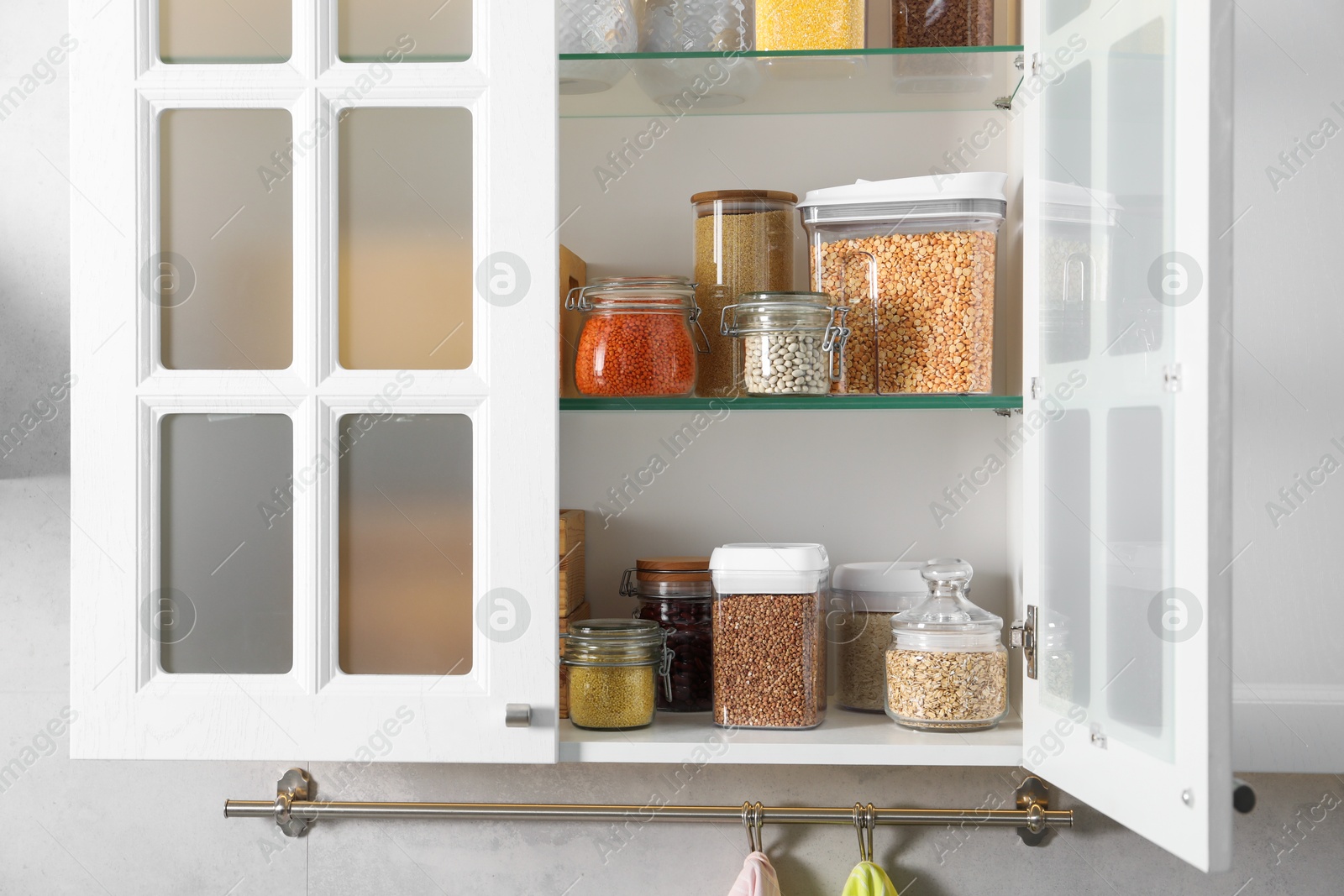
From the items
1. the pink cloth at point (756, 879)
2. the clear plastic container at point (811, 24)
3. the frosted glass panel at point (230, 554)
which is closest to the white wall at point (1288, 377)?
the clear plastic container at point (811, 24)

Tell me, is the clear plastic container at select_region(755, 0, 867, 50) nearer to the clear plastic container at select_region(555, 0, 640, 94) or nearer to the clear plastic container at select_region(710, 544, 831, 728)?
the clear plastic container at select_region(555, 0, 640, 94)

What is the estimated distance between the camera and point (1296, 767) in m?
0.98

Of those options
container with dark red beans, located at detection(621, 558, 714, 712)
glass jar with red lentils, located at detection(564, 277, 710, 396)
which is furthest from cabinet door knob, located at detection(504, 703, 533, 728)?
glass jar with red lentils, located at detection(564, 277, 710, 396)

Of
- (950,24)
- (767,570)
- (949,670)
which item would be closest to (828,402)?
(767,570)

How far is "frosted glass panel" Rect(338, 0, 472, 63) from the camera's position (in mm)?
884

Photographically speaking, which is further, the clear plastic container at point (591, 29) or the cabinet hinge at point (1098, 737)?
the clear plastic container at point (591, 29)

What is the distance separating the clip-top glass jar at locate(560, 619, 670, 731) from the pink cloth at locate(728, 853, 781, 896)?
0.21m

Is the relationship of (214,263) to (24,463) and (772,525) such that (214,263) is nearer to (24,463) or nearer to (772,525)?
(24,463)

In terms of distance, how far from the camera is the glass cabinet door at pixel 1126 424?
0.62 m

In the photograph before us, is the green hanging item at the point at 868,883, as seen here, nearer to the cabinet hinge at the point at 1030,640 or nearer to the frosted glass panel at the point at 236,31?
the cabinet hinge at the point at 1030,640

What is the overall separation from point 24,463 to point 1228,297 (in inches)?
48.1

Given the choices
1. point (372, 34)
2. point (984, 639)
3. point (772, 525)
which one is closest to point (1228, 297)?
point (984, 639)

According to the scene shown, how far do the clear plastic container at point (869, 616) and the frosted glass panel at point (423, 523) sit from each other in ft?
1.20

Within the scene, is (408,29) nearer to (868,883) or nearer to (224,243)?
(224,243)
